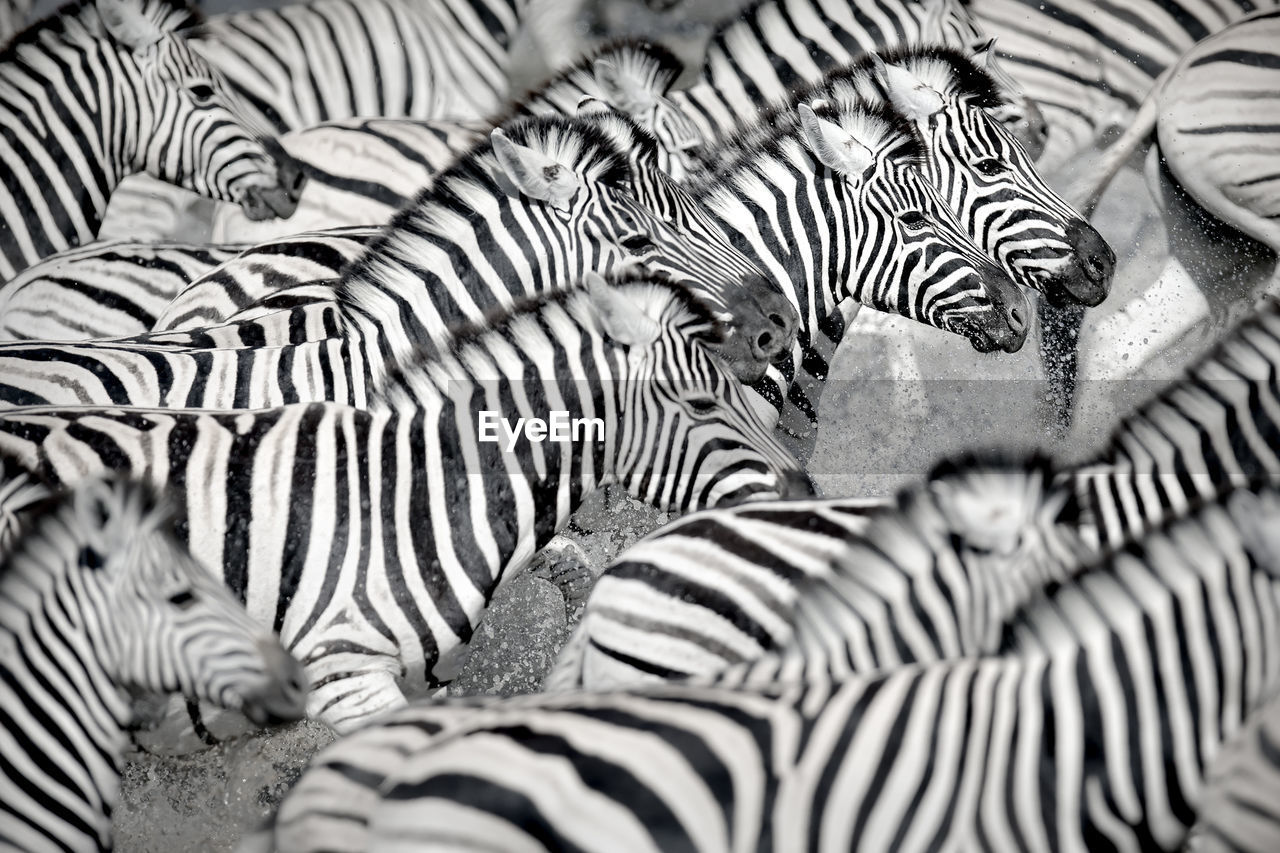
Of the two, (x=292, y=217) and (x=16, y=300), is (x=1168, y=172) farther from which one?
(x=16, y=300)

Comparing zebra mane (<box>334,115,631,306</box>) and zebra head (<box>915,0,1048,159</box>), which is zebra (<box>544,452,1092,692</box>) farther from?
zebra head (<box>915,0,1048,159</box>)

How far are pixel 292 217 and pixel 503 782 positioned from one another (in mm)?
4238

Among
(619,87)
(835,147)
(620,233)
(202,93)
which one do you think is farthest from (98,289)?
(835,147)

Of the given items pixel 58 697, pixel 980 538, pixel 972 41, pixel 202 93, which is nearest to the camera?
pixel 980 538

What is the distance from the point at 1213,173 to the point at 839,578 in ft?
12.9

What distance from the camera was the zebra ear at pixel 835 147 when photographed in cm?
491

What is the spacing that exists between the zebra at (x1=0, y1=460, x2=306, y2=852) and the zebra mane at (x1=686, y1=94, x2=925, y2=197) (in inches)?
110

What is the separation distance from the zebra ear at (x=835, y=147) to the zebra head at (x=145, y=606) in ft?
9.42

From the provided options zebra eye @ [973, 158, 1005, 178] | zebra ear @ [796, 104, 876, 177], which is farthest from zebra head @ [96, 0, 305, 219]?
zebra eye @ [973, 158, 1005, 178]

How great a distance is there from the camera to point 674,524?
3.36 m

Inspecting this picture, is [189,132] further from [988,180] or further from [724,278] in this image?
[988,180]

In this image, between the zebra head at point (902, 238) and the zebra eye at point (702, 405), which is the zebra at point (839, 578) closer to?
the zebra eye at point (702, 405)

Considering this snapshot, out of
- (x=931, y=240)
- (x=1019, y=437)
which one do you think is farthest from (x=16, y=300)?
(x=1019, y=437)

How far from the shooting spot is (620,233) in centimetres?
A: 459
